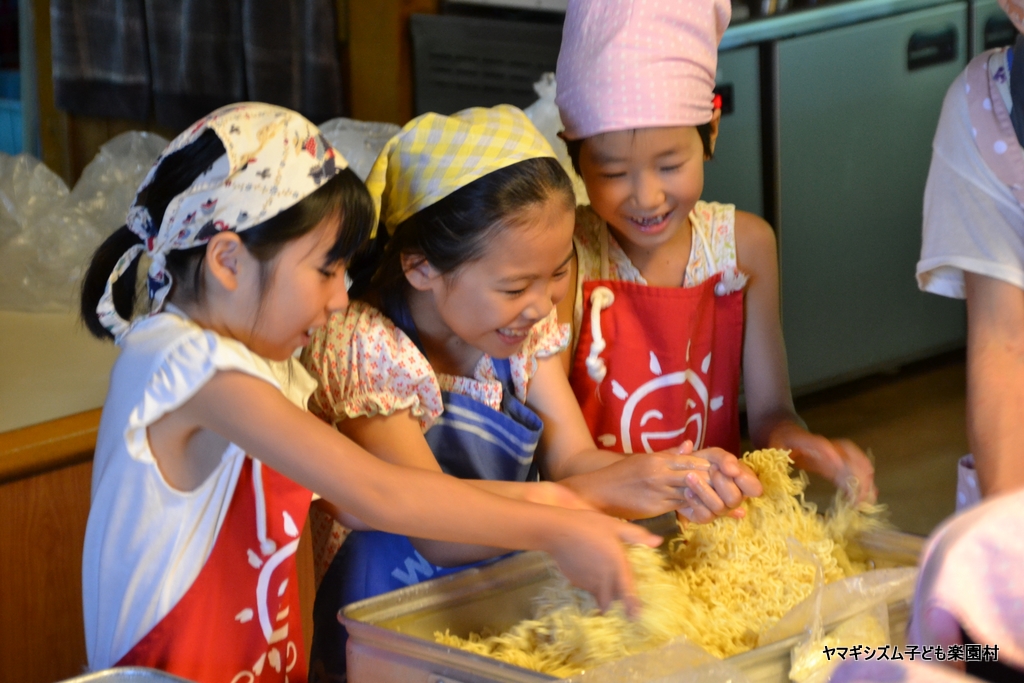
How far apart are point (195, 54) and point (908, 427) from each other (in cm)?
236

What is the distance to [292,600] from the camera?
1.18 metres

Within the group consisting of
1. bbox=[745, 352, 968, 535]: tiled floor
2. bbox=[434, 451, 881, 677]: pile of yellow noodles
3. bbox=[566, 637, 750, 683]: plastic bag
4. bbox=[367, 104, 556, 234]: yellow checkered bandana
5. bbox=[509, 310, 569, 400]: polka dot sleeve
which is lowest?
bbox=[745, 352, 968, 535]: tiled floor

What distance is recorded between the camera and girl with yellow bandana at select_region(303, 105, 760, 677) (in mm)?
1206

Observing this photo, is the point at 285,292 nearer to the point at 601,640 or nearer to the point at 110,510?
the point at 110,510

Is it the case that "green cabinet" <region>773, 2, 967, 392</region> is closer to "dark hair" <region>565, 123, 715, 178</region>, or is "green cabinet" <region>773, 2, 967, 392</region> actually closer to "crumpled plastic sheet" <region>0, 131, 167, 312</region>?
"dark hair" <region>565, 123, 715, 178</region>

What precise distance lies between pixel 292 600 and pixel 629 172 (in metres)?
0.67

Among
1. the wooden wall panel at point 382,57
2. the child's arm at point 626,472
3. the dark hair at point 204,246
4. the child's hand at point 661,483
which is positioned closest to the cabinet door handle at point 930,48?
the wooden wall panel at point 382,57

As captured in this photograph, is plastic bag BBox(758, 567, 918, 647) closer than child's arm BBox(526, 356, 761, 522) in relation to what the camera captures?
Yes

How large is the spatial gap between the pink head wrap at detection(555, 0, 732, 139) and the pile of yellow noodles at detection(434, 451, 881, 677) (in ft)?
1.49

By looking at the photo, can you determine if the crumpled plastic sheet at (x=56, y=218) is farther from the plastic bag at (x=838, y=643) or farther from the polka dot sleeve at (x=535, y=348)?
the plastic bag at (x=838, y=643)

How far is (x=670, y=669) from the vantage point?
864 millimetres

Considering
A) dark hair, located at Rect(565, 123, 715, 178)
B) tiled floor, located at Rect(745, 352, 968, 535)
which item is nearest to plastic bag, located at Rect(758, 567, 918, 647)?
dark hair, located at Rect(565, 123, 715, 178)

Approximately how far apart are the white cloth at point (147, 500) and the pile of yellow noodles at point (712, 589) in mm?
273

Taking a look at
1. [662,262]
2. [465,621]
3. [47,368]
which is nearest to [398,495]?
[465,621]
